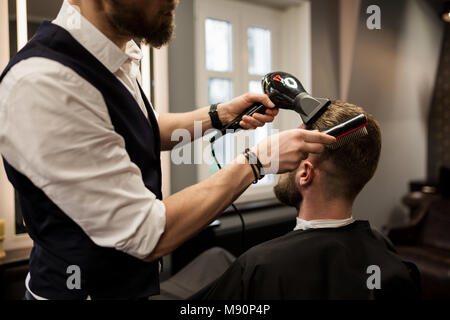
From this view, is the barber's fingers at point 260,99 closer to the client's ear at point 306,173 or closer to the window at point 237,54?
the client's ear at point 306,173

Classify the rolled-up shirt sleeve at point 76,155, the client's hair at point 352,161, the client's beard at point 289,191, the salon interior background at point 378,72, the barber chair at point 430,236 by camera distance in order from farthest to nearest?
the barber chair at point 430,236, the salon interior background at point 378,72, the client's beard at point 289,191, the client's hair at point 352,161, the rolled-up shirt sleeve at point 76,155

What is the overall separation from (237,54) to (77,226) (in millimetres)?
2216

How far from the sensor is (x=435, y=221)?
11.2ft

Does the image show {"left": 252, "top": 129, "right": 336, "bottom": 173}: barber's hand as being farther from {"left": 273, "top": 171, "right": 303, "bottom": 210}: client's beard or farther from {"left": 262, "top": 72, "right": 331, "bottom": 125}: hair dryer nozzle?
{"left": 273, "top": 171, "right": 303, "bottom": 210}: client's beard

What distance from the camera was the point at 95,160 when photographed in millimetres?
798

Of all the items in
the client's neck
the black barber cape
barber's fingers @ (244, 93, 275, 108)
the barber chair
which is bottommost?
the barber chair

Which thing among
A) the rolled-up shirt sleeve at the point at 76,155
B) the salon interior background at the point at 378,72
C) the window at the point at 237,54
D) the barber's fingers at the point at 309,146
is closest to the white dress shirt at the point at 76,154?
the rolled-up shirt sleeve at the point at 76,155

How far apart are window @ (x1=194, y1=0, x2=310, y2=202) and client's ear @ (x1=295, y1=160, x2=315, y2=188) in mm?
902

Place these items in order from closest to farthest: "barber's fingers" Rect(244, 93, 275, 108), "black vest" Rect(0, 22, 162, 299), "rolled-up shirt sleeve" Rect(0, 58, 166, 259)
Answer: "rolled-up shirt sleeve" Rect(0, 58, 166, 259)
"black vest" Rect(0, 22, 162, 299)
"barber's fingers" Rect(244, 93, 275, 108)

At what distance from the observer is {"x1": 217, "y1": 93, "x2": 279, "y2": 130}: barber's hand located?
1214 mm

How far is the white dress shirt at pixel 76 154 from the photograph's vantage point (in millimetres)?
760

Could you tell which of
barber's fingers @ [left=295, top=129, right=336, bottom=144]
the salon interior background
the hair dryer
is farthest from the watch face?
the salon interior background

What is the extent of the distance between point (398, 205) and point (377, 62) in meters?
1.60

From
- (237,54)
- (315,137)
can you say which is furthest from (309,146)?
(237,54)
